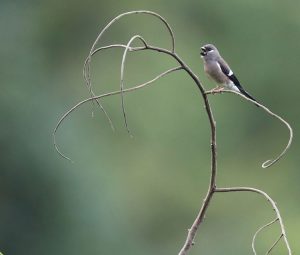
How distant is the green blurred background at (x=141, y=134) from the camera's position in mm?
13398

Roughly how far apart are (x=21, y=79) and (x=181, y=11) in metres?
10.7

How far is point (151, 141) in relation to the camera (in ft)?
73.2

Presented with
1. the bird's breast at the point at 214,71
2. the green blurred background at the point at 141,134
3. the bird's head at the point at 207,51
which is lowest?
the green blurred background at the point at 141,134

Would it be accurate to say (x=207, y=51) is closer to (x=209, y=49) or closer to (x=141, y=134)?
(x=209, y=49)

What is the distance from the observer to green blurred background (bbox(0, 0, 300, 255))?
44.0 feet

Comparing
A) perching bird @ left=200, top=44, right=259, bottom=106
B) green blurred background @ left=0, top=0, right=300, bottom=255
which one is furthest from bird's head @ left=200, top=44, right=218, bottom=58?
green blurred background @ left=0, top=0, right=300, bottom=255

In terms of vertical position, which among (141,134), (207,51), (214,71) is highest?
(207,51)

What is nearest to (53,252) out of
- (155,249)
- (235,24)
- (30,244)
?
(30,244)

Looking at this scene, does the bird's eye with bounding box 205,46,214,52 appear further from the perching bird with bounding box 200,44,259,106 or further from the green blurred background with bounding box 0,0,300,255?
the green blurred background with bounding box 0,0,300,255

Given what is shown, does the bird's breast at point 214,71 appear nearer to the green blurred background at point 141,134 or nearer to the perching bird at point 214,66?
the perching bird at point 214,66

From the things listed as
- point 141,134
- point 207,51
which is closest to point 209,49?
point 207,51

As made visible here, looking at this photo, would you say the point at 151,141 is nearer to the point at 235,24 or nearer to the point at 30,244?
the point at 235,24

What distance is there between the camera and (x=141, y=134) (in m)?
21.9

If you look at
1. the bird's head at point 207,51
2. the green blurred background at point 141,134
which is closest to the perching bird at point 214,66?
the bird's head at point 207,51
